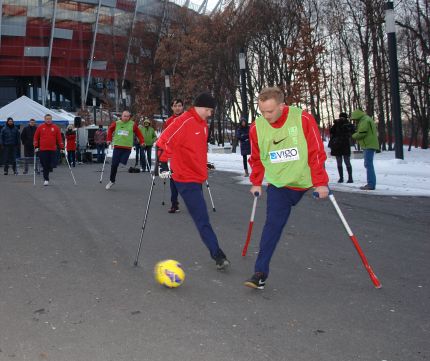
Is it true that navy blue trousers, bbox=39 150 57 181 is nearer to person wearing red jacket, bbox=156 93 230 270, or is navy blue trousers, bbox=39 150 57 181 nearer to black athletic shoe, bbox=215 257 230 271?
person wearing red jacket, bbox=156 93 230 270

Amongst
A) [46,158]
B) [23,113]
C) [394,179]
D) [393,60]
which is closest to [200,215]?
[394,179]

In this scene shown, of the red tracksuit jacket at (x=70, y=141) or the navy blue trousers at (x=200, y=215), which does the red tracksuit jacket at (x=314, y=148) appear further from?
the red tracksuit jacket at (x=70, y=141)

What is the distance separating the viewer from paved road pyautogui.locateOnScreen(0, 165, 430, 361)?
364 centimetres

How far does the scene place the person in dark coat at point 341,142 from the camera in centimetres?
1392

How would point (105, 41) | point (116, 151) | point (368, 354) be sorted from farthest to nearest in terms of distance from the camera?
point (105, 41) → point (116, 151) → point (368, 354)

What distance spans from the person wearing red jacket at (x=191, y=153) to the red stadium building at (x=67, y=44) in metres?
53.0

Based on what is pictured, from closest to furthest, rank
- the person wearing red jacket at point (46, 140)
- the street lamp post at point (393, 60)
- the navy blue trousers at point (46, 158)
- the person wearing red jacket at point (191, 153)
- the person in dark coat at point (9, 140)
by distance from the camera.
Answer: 1. the person wearing red jacket at point (191, 153)
2. the person wearing red jacket at point (46, 140)
3. the navy blue trousers at point (46, 158)
4. the street lamp post at point (393, 60)
5. the person in dark coat at point (9, 140)

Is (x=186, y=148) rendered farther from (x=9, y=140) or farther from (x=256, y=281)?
(x=9, y=140)

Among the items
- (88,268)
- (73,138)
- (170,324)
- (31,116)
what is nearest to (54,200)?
(88,268)

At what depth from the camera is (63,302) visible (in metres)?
4.61

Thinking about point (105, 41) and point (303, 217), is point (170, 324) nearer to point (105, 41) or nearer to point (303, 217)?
point (303, 217)

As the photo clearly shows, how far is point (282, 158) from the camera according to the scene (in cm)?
486

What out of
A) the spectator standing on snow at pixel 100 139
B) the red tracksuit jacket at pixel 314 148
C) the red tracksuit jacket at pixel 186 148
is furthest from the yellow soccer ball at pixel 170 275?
the spectator standing on snow at pixel 100 139

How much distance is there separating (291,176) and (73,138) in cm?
2145
